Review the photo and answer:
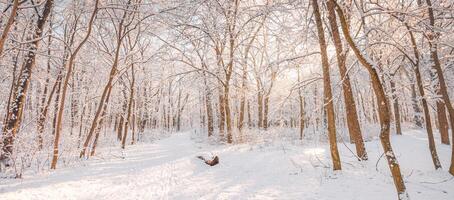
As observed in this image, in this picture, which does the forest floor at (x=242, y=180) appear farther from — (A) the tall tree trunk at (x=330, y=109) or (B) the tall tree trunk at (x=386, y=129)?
(B) the tall tree trunk at (x=386, y=129)

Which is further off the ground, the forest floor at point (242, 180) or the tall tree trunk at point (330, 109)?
the tall tree trunk at point (330, 109)

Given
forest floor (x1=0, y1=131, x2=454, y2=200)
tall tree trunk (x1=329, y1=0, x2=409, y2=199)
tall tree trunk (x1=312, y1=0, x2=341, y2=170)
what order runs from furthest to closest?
tall tree trunk (x1=312, y1=0, x2=341, y2=170) → forest floor (x1=0, y1=131, x2=454, y2=200) → tall tree trunk (x1=329, y1=0, x2=409, y2=199)

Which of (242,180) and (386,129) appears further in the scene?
(242,180)

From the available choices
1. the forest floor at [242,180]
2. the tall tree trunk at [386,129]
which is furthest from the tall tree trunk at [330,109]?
the tall tree trunk at [386,129]

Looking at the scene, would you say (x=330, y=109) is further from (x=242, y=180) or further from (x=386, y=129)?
(x=242, y=180)

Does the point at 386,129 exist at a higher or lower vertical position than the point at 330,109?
lower

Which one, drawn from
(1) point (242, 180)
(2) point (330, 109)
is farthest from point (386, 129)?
(1) point (242, 180)

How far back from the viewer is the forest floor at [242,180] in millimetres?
5398

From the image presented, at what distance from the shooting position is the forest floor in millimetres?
5398

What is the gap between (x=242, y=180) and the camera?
6.82 metres

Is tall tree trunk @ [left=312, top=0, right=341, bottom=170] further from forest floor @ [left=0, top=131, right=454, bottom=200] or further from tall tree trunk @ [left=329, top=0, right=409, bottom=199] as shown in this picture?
tall tree trunk @ [left=329, top=0, right=409, bottom=199]

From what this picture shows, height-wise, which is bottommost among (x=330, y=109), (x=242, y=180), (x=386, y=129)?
(x=242, y=180)

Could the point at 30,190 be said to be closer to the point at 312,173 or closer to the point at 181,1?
the point at 312,173

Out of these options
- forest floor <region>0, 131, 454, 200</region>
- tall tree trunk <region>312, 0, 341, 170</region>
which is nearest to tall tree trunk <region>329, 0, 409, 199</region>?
forest floor <region>0, 131, 454, 200</region>
